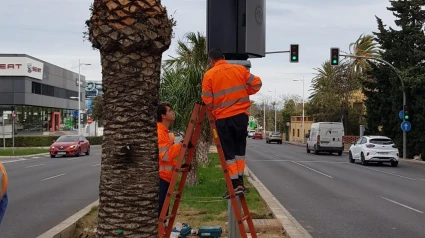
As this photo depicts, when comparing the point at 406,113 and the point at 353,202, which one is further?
the point at 406,113

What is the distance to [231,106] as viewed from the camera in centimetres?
558

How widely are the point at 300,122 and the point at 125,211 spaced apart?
76.0 m

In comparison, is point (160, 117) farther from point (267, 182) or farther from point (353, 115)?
point (353, 115)

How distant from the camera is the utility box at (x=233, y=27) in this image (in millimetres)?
5977

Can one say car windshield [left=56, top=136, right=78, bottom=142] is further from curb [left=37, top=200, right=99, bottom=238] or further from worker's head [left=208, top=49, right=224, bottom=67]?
worker's head [left=208, top=49, right=224, bottom=67]

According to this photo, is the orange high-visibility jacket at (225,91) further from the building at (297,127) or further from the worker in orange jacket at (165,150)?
the building at (297,127)

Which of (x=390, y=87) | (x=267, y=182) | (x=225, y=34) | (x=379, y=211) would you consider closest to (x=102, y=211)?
(x=225, y=34)

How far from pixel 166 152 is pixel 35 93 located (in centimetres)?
5960

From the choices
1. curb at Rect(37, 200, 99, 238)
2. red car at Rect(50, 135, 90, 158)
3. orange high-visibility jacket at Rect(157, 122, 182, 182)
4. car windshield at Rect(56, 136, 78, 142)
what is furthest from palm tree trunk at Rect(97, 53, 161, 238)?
car windshield at Rect(56, 136, 78, 142)

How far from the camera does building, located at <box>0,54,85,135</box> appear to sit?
57.0m

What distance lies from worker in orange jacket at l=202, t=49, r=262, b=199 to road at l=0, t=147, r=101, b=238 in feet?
16.0

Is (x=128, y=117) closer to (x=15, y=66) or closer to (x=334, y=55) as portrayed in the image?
(x=334, y=55)

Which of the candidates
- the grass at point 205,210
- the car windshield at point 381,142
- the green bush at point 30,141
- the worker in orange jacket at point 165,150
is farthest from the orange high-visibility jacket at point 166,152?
the green bush at point 30,141

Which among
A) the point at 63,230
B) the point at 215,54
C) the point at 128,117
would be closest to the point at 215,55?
the point at 215,54
